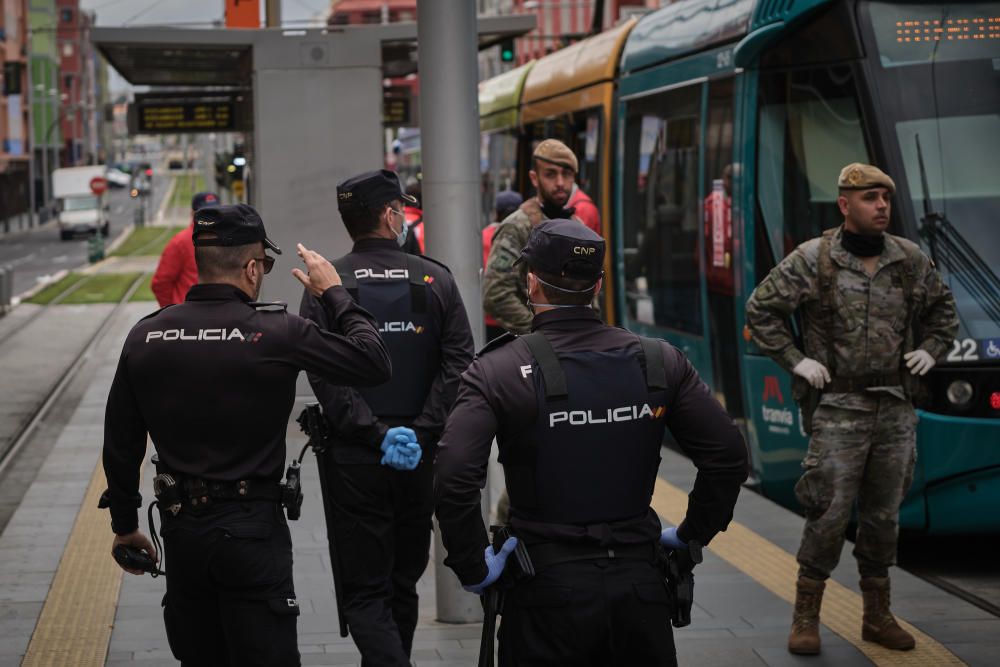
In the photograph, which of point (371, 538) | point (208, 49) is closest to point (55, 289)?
point (208, 49)

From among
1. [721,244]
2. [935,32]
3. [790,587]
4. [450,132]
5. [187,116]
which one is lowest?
[790,587]

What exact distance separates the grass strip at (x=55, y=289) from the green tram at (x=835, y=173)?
23607 millimetres

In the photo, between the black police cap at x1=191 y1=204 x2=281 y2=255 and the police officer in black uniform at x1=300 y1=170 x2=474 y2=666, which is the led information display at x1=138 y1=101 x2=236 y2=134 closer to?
the police officer in black uniform at x1=300 y1=170 x2=474 y2=666

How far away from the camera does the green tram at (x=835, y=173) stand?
8.55 metres

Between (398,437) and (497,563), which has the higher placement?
(398,437)

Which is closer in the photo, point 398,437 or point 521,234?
point 398,437

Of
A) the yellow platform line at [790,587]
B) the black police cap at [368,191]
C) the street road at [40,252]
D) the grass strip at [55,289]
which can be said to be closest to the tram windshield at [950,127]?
the yellow platform line at [790,587]

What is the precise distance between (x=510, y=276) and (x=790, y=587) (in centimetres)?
194

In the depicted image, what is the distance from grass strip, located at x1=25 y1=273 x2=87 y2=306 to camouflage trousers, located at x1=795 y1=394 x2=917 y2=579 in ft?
91.2

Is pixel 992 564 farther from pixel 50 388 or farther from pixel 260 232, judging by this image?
pixel 50 388

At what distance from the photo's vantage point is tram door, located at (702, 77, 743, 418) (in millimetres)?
10859

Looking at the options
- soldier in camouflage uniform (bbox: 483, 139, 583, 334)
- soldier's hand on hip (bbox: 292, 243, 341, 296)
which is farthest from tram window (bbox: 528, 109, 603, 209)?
soldier's hand on hip (bbox: 292, 243, 341, 296)

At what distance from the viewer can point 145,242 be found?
71.7 meters

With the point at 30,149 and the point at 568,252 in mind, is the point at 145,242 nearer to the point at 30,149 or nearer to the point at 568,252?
the point at 30,149
